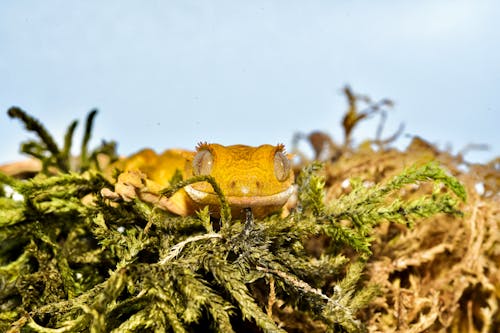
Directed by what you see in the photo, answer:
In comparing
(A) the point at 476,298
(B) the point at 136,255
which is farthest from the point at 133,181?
(A) the point at 476,298

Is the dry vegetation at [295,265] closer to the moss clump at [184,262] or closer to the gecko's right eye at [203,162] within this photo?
the moss clump at [184,262]

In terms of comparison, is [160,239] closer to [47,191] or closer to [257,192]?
[257,192]

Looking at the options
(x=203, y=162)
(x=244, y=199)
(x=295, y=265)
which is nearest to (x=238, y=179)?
(x=244, y=199)

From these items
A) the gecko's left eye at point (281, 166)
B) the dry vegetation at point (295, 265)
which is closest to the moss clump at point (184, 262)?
the dry vegetation at point (295, 265)

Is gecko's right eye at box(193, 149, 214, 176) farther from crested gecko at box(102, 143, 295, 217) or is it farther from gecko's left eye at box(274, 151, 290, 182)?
gecko's left eye at box(274, 151, 290, 182)

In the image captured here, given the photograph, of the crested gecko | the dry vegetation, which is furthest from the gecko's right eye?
the dry vegetation
